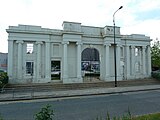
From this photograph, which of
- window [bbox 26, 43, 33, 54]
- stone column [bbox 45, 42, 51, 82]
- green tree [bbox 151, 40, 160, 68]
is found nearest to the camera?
stone column [bbox 45, 42, 51, 82]

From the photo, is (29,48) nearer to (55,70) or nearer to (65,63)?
(55,70)

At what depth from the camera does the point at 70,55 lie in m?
25.3

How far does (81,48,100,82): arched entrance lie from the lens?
1064 inches

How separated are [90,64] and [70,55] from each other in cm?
440

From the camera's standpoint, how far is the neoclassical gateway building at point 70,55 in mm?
22859

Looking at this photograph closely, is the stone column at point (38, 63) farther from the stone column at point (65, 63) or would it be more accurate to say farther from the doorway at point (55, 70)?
the stone column at point (65, 63)

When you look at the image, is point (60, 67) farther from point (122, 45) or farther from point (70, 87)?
point (122, 45)

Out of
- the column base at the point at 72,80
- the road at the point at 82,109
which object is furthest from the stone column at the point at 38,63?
the road at the point at 82,109

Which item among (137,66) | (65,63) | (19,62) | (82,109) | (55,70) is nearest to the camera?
(82,109)

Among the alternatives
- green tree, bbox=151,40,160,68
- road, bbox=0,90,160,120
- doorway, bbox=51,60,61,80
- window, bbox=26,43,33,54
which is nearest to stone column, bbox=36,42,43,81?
window, bbox=26,43,33,54

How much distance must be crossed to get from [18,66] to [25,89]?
15.5 feet

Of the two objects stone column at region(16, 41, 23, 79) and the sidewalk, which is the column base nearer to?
the sidewalk

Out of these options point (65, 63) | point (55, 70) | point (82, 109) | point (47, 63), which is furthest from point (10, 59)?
point (82, 109)

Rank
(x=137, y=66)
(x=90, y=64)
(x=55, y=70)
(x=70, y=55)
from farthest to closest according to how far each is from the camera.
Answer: (x=137, y=66), (x=90, y=64), (x=70, y=55), (x=55, y=70)
